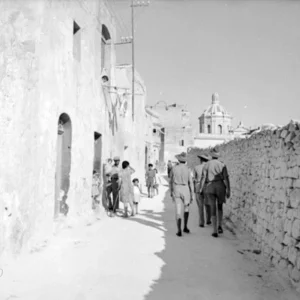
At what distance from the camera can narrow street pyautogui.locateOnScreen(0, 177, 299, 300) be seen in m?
3.70

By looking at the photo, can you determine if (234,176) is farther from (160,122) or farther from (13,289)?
(160,122)

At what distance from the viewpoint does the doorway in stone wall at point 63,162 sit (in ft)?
21.9

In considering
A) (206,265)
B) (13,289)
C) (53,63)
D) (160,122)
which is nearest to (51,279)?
(13,289)

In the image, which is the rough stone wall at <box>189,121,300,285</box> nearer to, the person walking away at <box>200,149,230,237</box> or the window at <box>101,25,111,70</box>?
the person walking away at <box>200,149,230,237</box>

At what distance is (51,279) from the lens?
4.12 m

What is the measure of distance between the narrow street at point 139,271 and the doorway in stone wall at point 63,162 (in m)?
0.64

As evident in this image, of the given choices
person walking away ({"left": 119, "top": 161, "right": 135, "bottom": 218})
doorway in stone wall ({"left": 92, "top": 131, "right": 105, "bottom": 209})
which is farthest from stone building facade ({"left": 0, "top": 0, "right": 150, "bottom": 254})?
person walking away ({"left": 119, "top": 161, "right": 135, "bottom": 218})

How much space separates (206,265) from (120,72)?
16137 mm

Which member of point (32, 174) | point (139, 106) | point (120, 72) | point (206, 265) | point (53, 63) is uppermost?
point (120, 72)

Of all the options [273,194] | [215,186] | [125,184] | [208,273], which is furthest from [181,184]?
[208,273]

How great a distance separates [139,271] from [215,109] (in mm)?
60478

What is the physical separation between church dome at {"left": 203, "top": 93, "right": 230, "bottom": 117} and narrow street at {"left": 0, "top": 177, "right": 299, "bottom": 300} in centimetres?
5706

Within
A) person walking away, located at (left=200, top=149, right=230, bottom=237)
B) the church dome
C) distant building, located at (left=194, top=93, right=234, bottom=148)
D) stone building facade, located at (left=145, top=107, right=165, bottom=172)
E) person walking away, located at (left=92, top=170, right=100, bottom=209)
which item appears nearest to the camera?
person walking away, located at (left=200, top=149, right=230, bottom=237)

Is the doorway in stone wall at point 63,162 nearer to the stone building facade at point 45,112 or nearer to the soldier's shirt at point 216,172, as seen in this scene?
the stone building facade at point 45,112
